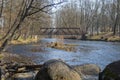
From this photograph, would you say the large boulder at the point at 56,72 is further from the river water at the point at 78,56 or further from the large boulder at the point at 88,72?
the river water at the point at 78,56

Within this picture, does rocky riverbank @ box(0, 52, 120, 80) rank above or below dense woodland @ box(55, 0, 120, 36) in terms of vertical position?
below

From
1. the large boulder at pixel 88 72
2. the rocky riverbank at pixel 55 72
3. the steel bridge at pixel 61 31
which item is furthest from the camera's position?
the steel bridge at pixel 61 31

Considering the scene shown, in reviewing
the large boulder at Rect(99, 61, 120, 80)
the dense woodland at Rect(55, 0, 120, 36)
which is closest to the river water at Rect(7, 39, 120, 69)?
the large boulder at Rect(99, 61, 120, 80)

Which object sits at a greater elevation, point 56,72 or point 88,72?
point 56,72

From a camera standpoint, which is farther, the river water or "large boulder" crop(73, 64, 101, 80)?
the river water

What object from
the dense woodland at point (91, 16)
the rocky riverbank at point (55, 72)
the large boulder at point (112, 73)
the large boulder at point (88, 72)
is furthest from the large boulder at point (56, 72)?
the dense woodland at point (91, 16)

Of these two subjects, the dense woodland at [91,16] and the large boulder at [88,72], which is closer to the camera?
the large boulder at [88,72]

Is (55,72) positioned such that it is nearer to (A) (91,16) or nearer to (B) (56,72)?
(B) (56,72)

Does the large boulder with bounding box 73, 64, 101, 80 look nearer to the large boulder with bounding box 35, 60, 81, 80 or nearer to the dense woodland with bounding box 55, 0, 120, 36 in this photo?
the large boulder with bounding box 35, 60, 81, 80

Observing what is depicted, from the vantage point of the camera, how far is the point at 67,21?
440 ft

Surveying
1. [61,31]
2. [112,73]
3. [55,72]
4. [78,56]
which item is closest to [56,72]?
[55,72]

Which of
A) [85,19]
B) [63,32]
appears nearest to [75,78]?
[63,32]

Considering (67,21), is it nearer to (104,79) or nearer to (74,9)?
(74,9)

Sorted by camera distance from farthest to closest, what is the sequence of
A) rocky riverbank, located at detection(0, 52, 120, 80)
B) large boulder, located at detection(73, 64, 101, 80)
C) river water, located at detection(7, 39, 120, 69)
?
river water, located at detection(7, 39, 120, 69) < large boulder, located at detection(73, 64, 101, 80) < rocky riverbank, located at detection(0, 52, 120, 80)
